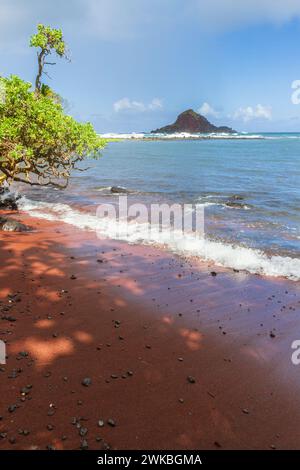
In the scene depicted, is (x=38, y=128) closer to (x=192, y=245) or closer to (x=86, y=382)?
(x=192, y=245)

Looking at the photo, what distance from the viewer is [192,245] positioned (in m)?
15.3

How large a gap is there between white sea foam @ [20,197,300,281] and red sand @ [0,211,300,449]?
124 cm

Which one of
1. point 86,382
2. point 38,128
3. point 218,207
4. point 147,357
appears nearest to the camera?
point 86,382

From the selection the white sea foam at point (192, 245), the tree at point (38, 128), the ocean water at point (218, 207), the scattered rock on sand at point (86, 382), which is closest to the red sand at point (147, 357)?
the scattered rock on sand at point (86, 382)

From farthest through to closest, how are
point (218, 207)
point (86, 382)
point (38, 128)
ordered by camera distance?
1. point (218, 207)
2. point (38, 128)
3. point (86, 382)

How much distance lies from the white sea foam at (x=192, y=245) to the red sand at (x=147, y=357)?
124 cm

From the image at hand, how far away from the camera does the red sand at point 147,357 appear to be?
17.2 feet

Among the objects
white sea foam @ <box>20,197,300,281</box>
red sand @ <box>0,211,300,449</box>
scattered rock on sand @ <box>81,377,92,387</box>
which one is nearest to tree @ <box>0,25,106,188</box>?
white sea foam @ <box>20,197,300,281</box>

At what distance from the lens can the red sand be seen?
17.2 feet

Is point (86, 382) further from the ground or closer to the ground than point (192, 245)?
closer to the ground

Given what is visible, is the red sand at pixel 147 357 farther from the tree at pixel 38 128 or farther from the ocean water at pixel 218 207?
the tree at pixel 38 128

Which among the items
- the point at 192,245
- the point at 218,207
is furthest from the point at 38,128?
the point at 218,207

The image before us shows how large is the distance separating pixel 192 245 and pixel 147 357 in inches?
344
